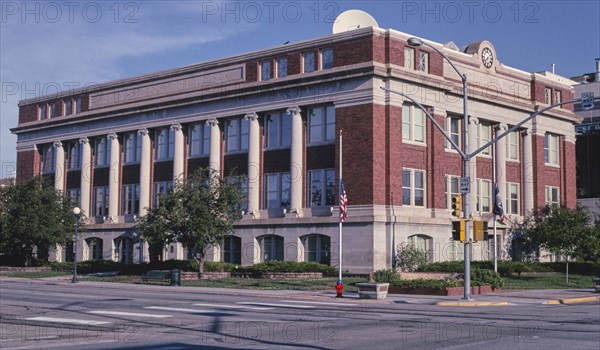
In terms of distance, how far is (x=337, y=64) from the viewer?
164ft

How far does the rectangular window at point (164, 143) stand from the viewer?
198 feet

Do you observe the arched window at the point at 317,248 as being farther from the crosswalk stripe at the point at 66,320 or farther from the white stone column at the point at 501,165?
the crosswalk stripe at the point at 66,320

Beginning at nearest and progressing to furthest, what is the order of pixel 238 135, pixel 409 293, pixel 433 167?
pixel 409 293, pixel 433 167, pixel 238 135

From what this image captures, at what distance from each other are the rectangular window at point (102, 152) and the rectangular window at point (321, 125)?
67.1 ft

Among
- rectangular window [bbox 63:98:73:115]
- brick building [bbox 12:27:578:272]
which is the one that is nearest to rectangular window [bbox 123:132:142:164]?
brick building [bbox 12:27:578:272]

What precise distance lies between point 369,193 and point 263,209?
898cm

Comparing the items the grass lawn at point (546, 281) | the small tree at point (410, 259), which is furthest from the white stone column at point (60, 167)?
the grass lawn at point (546, 281)

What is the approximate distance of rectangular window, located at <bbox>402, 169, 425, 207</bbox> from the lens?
5009 cm

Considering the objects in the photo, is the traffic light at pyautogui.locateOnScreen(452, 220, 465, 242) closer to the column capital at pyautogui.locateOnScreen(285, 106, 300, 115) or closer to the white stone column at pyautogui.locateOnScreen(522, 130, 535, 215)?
the column capital at pyautogui.locateOnScreen(285, 106, 300, 115)

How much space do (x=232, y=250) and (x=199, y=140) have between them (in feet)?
28.3

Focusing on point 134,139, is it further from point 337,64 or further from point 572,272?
point 572,272

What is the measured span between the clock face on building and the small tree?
1660 cm

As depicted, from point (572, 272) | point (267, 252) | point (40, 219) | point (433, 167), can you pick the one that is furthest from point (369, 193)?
point (40, 219)

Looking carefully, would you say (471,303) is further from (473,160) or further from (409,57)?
(473,160)
